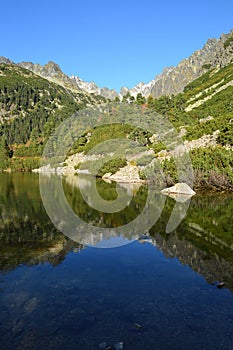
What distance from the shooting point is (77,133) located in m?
150

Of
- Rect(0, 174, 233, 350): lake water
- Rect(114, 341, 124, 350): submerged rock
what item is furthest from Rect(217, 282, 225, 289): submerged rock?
Rect(114, 341, 124, 350): submerged rock

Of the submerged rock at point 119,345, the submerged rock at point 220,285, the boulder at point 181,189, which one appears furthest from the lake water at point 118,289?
the boulder at point 181,189

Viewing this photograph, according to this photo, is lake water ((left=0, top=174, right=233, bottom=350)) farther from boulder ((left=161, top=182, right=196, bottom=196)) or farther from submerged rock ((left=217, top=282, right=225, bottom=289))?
boulder ((left=161, top=182, right=196, bottom=196))

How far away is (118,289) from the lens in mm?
19438

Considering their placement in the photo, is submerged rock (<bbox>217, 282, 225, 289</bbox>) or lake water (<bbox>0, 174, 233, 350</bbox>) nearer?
lake water (<bbox>0, 174, 233, 350</bbox>)

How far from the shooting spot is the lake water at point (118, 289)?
14.2 metres

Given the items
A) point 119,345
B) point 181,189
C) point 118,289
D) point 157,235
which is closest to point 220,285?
point 118,289

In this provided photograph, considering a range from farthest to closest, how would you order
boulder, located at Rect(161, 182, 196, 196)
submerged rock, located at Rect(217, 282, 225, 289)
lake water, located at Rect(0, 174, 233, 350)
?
1. boulder, located at Rect(161, 182, 196, 196)
2. submerged rock, located at Rect(217, 282, 225, 289)
3. lake water, located at Rect(0, 174, 233, 350)

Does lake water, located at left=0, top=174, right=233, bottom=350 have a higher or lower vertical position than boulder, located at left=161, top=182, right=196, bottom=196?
lower

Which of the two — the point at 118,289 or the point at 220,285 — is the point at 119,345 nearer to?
the point at 118,289

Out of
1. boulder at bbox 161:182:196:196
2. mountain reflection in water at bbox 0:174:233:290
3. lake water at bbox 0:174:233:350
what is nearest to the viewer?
lake water at bbox 0:174:233:350

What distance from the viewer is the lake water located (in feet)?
46.4

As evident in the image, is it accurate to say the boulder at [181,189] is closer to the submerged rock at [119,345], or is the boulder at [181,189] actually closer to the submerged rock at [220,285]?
the submerged rock at [220,285]

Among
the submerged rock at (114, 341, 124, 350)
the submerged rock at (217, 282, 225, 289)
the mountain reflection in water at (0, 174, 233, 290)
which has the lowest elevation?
the submerged rock at (114, 341, 124, 350)
